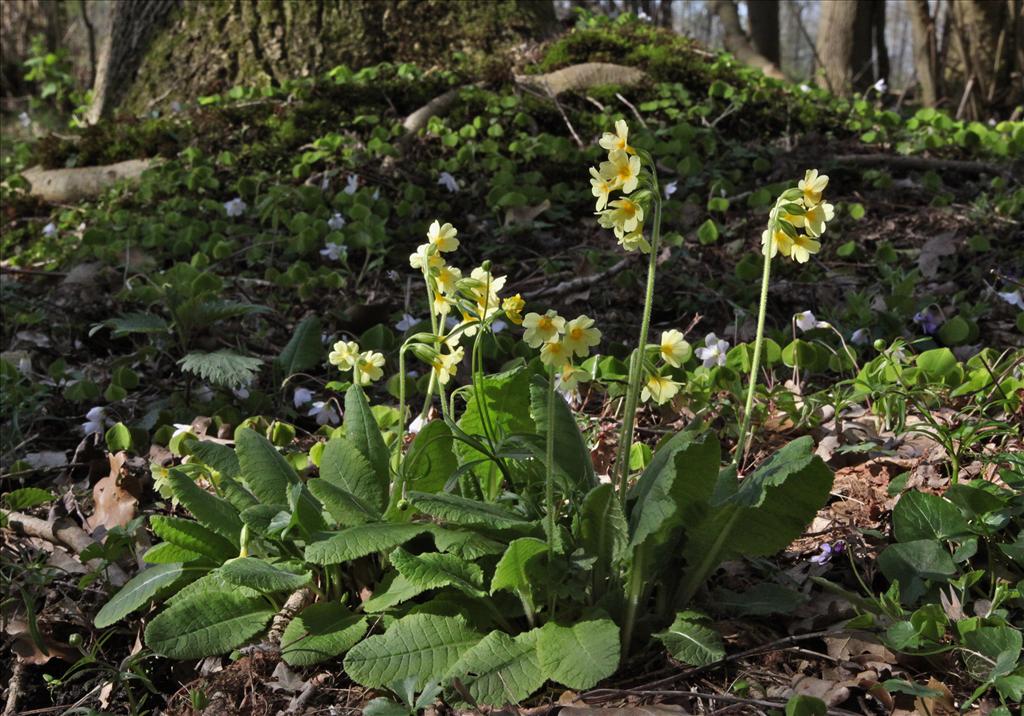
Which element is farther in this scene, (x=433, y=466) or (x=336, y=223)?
(x=336, y=223)

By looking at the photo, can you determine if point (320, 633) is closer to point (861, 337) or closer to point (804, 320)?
point (804, 320)

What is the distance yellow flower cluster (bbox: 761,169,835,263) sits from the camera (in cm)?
156

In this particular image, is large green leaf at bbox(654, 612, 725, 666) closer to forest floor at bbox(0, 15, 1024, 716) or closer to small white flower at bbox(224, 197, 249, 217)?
forest floor at bbox(0, 15, 1024, 716)

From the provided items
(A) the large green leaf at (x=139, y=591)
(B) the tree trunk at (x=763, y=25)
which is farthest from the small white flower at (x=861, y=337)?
(B) the tree trunk at (x=763, y=25)

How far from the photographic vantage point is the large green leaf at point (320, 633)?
1.75 meters

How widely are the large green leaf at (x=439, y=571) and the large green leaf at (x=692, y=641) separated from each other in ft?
1.14

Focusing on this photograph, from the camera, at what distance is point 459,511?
1.60 meters

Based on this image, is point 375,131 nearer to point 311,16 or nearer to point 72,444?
point 311,16

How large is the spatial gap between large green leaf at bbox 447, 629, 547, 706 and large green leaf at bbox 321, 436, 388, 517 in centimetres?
41

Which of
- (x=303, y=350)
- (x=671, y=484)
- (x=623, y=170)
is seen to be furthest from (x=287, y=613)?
(x=303, y=350)

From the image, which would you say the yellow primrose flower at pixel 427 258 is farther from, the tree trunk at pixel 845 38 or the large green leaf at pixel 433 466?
the tree trunk at pixel 845 38

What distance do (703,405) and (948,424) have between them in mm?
652

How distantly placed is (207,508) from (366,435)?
1.19 feet

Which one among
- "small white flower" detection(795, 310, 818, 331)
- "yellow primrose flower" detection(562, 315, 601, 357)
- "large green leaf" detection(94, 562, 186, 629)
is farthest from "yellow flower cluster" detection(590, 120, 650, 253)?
"small white flower" detection(795, 310, 818, 331)
